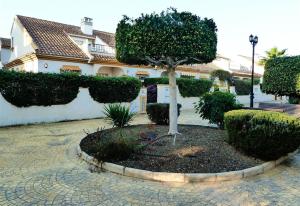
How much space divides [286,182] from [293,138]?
1149 mm

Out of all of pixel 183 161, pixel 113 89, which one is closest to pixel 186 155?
pixel 183 161

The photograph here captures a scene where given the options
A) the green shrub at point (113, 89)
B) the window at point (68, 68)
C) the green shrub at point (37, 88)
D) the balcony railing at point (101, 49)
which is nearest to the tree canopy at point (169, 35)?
the green shrub at point (37, 88)

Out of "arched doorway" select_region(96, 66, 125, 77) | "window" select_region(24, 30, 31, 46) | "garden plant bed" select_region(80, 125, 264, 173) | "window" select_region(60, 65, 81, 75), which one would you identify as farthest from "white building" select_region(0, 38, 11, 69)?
"garden plant bed" select_region(80, 125, 264, 173)

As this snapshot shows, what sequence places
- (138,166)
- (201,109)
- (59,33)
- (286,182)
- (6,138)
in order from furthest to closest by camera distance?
1. (59,33)
2. (201,109)
3. (6,138)
4. (138,166)
5. (286,182)

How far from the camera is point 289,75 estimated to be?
12688mm

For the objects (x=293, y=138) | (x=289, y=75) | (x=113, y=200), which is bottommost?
(x=113, y=200)

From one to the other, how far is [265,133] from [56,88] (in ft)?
31.0

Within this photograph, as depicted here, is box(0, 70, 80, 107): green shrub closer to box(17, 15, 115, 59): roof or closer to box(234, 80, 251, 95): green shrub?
box(17, 15, 115, 59): roof

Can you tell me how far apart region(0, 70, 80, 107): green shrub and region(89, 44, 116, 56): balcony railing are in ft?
29.0

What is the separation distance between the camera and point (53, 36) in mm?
21641

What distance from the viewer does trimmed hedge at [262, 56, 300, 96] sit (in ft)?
41.1

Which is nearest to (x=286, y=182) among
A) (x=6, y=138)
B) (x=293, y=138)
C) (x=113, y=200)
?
(x=293, y=138)

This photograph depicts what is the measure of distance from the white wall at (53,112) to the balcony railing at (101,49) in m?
8.49

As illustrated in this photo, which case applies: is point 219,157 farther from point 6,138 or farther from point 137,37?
point 6,138
